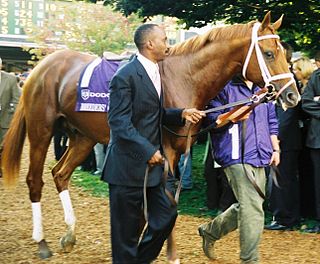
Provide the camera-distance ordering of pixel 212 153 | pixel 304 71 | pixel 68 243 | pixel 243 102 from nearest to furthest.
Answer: pixel 243 102, pixel 212 153, pixel 68 243, pixel 304 71

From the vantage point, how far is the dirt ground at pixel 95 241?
19.2 feet

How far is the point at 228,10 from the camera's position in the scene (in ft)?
26.4

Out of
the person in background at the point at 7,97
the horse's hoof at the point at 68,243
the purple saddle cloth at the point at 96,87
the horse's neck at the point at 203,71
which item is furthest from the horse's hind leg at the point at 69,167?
the person in background at the point at 7,97

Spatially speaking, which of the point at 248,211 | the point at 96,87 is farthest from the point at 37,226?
the point at 248,211

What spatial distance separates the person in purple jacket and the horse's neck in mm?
188

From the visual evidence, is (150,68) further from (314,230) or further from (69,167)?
(314,230)

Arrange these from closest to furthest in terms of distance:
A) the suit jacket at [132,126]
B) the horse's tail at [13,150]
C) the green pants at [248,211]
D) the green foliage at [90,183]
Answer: the suit jacket at [132,126] → the green pants at [248,211] → the horse's tail at [13,150] → the green foliage at [90,183]

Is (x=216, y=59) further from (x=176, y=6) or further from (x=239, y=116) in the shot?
(x=176, y=6)

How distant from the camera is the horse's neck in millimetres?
4953

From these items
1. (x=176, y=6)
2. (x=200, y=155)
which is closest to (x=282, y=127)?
(x=176, y=6)

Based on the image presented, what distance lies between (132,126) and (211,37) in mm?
1548

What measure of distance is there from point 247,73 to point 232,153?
0.70 meters

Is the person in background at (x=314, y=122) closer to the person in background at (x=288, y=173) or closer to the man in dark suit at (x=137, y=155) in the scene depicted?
the person in background at (x=288, y=173)

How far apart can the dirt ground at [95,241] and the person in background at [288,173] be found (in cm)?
25
